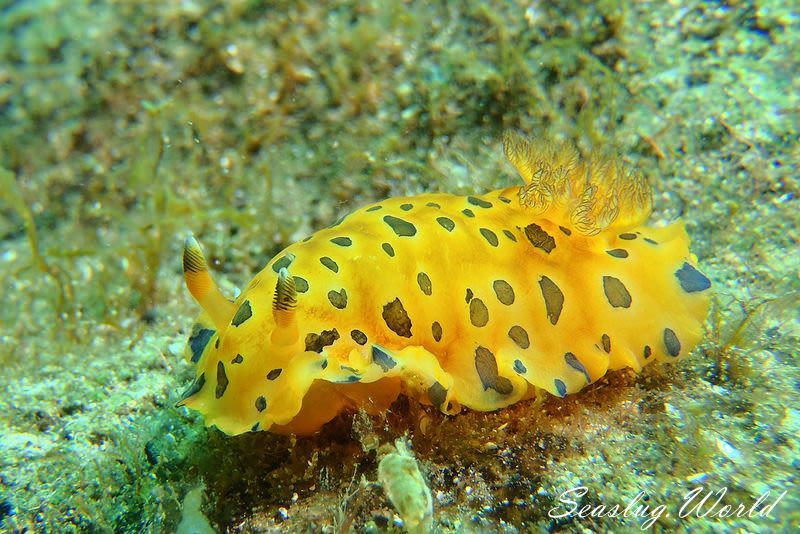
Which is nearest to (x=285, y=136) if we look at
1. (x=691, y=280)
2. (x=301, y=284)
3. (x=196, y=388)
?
(x=301, y=284)

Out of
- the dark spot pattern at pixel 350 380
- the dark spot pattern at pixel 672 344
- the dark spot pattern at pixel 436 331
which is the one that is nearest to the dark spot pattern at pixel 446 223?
the dark spot pattern at pixel 436 331

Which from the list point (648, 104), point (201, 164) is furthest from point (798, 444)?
point (201, 164)

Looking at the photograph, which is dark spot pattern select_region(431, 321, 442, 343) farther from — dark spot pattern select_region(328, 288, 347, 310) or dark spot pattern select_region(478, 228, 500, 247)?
dark spot pattern select_region(478, 228, 500, 247)

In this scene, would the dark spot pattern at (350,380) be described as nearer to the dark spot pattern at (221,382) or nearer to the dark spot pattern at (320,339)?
the dark spot pattern at (320,339)

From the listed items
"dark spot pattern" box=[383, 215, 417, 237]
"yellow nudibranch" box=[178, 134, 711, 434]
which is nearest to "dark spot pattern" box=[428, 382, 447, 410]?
"yellow nudibranch" box=[178, 134, 711, 434]

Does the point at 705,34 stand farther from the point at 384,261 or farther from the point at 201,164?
the point at 201,164

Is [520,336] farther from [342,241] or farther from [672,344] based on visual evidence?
[342,241]
